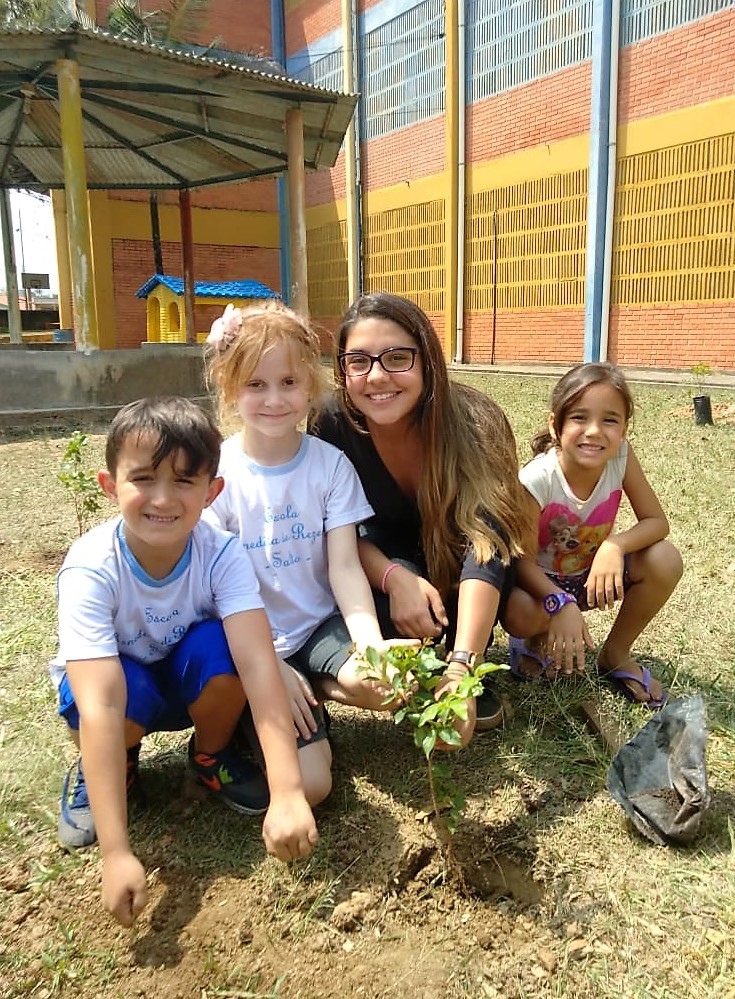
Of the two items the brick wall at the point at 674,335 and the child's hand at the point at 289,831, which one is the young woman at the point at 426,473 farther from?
the brick wall at the point at 674,335

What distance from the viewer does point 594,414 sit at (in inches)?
85.4

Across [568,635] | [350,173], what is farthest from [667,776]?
[350,173]

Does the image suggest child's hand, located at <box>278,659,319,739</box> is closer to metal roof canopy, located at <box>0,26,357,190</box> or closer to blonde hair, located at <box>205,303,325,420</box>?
blonde hair, located at <box>205,303,325,420</box>

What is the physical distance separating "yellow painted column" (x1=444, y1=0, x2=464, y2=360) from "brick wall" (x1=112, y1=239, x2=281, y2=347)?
5.15m

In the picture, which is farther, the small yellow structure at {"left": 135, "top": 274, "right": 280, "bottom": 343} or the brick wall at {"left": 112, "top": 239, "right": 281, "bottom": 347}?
the brick wall at {"left": 112, "top": 239, "right": 281, "bottom": 347}

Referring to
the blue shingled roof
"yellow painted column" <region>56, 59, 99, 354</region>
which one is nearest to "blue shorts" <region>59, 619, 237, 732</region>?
"yellow painted column" <region>56, 59, 99, 354</region>

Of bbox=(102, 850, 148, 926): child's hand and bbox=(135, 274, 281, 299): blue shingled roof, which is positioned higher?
bbox=(135, 274, 281, 299): blue shingled roof

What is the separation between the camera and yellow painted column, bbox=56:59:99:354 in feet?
21.7

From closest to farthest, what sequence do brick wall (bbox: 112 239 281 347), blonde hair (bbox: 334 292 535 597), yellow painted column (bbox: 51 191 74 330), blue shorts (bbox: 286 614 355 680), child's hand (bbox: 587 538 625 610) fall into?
blue shorts (bbox: 286 614 355 680) → blonde hair (bbox: 334 292 535 597) → child's hand (bbox: 587 538 625 610) → yellow painted column (bbox: 51 191 74 330) → brick wall (bbox: 112 239 281 347)

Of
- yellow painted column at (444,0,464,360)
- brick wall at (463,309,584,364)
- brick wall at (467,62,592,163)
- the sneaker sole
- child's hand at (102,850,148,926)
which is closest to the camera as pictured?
child's hand at (102,850,148,926)

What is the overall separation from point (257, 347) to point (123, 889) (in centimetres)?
117

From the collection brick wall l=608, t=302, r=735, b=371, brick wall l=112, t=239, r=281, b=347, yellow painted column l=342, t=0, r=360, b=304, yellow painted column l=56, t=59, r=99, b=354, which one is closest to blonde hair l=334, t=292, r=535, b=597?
yellow painted column l=56, t=59, r=99, b=354

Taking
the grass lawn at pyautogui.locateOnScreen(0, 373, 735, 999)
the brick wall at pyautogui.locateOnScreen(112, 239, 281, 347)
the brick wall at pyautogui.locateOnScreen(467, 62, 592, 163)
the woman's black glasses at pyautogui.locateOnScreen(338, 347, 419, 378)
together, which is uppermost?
the brick wall at pyautogui.locateOnScreen(467, 62, 592, 163)

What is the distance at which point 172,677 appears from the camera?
1733mm
